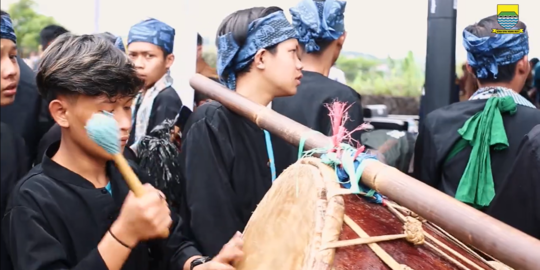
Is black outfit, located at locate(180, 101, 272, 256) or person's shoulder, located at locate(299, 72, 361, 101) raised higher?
person's shoulder, located at locate(299, 72, 361, 101)

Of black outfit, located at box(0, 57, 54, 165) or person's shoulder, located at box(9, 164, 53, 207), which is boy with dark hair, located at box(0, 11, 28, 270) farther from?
person's shoulder, located at box(9, 164, 53, 207)

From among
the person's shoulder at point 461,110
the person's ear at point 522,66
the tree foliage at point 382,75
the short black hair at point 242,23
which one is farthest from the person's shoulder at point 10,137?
the tree foliage at point 382,75

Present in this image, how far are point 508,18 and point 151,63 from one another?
2209mm

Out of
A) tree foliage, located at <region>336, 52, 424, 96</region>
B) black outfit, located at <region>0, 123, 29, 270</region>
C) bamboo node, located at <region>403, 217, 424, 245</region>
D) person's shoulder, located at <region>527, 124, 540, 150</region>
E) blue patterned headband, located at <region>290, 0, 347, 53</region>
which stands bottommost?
tree foliage, located at <region>336, 52, 424, 96</region>

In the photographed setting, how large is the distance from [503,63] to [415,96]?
5.81m

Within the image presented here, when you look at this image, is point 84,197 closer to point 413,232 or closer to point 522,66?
point 413,232

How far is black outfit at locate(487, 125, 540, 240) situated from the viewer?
233 cm

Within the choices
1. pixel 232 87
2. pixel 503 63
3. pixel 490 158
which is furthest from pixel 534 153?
pixel 232 87

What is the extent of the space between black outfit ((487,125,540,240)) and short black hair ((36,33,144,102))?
1305mm

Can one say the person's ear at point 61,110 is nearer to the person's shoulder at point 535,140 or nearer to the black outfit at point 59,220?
the black outfit at point 59,220

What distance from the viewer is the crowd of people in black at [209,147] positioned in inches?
78.3

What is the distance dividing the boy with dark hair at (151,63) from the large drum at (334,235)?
239 centimetres

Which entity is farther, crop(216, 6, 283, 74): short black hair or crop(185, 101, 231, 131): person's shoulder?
crop(216, 6, 283, 74): short black hair

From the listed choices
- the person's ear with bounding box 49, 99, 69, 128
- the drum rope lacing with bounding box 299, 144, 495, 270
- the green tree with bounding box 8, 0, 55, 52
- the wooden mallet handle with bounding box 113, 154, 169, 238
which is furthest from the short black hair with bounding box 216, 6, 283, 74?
the green tree with bounding box 8, 0, 55, 52
